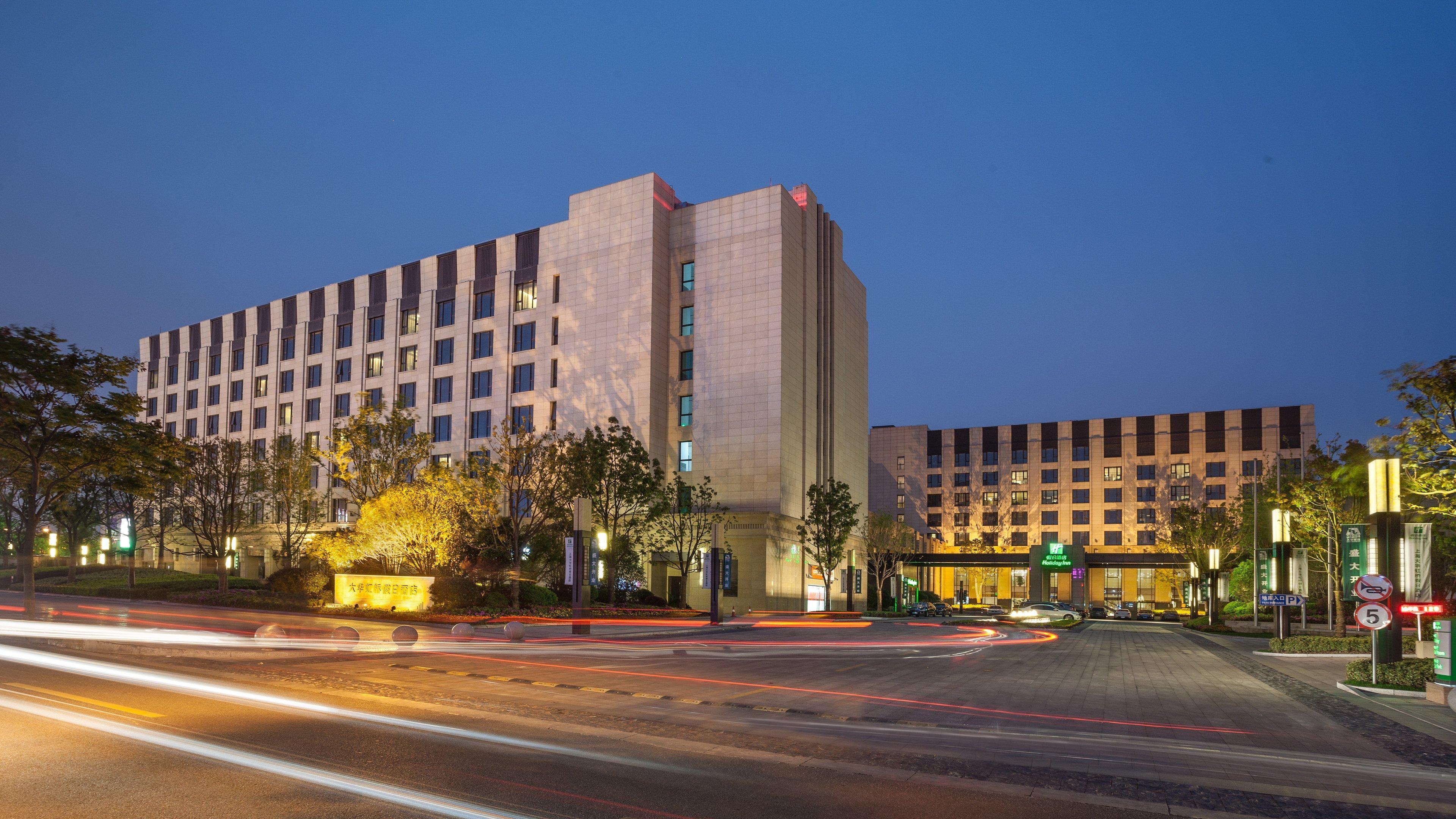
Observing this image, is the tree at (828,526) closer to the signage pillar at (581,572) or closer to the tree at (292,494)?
the signage pillar at (581,572)

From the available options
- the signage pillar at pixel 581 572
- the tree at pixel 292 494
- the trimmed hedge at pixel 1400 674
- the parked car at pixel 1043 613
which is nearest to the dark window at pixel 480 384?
the tree at pixel 292 494

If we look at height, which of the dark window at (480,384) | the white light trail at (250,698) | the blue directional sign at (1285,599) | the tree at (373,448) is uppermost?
the dark window at (480,384)

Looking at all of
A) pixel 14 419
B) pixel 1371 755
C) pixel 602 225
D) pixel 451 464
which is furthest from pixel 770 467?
pixel 1371 755

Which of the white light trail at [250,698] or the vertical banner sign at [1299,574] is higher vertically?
the white light trail at [250,698]

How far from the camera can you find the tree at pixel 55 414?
28.4m

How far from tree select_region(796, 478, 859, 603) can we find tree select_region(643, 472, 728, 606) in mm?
6120

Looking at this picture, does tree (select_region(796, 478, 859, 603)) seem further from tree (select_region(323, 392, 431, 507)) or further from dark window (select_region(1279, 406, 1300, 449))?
dark window (select_region(1279, 406, 1300, 449))

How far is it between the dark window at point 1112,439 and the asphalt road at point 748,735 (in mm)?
93682

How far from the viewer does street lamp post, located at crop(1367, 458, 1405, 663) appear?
1945 cm

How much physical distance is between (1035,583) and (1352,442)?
49253 millimetres

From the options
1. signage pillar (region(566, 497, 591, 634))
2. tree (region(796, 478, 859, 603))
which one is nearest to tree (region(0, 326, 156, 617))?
signage pillar (region(566, 497, 591, 634))

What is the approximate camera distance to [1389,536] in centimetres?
1967

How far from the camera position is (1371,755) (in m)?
11.8

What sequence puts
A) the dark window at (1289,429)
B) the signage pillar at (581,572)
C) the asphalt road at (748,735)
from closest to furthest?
1. the asphalt road at (748,735)
2. the signage pillar at (581,572)
3. the dark window at (1289,429)
